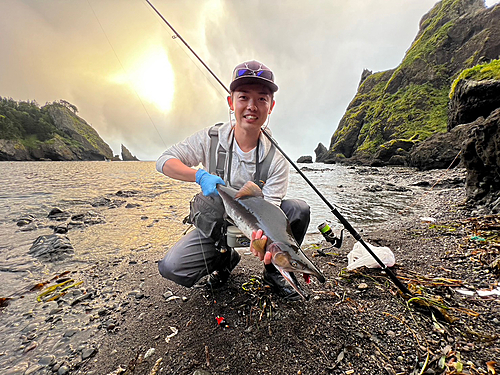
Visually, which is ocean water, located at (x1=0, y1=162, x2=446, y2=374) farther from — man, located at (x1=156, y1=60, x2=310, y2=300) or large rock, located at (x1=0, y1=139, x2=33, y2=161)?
large rock, located at (x1=0, y1=139, x2=33, y2=161)

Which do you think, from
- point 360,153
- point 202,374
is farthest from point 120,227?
point 360,153

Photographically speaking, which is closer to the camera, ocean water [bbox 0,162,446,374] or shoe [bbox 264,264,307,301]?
ocean water [bbox 0,162,446,374]

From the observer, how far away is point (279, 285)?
282 cm

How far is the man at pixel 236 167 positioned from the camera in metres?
2.86

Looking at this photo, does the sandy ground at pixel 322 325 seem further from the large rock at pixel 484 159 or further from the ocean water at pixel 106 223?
the large rock at pixel 484 159

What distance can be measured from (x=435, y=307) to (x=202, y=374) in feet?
7.25

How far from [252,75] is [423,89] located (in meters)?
66.0

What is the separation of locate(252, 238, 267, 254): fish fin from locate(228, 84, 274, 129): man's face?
163cm

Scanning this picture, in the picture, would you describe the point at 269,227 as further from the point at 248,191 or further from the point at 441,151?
the point at 441,151

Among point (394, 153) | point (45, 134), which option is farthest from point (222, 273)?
point (45, 134)

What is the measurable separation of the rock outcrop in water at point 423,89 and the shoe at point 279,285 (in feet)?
124

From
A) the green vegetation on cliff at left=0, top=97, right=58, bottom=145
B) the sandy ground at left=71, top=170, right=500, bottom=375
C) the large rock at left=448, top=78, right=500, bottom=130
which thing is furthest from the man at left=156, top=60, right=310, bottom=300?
the green vegetation on cliff at left=0, top=97, right=58, bottom=145

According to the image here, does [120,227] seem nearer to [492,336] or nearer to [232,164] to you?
[232,164]

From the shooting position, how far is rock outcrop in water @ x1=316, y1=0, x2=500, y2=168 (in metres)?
38.5
